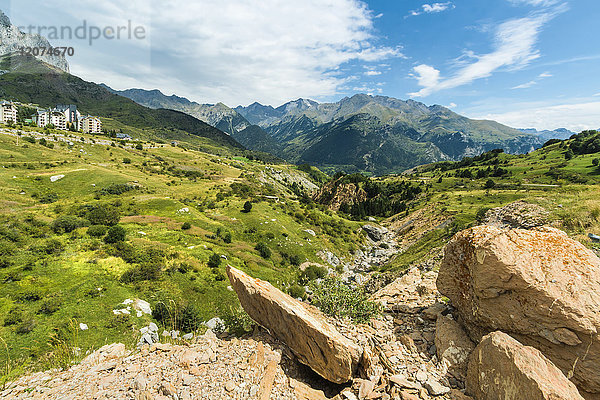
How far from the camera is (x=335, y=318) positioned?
Result: 1096 cm

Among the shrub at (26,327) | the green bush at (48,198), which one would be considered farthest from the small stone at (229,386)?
the green bush at (48,198)

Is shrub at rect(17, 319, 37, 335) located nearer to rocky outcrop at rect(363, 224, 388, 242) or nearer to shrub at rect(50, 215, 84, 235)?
shrub at rect(50, 215, 84, 235)

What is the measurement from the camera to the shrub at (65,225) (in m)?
33.3

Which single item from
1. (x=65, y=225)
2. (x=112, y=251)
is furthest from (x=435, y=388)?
(x=65, y=225)

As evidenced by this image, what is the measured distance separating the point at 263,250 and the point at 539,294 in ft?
124

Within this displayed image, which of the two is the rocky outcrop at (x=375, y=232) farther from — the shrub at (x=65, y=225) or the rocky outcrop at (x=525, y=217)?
the shrub at (x=65, y=225)

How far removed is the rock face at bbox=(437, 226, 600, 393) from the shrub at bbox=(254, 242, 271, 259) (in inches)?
1354

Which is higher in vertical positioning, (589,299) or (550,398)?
(589,299)

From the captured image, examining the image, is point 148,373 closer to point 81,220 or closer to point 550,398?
point 550,398

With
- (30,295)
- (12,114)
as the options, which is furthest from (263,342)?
(12,114)

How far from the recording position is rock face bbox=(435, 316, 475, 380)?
8.25 metres

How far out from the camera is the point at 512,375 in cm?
632

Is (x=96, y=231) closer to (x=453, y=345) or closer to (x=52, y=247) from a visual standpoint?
(x=52, y=247)

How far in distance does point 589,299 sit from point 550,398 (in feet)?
10.8
